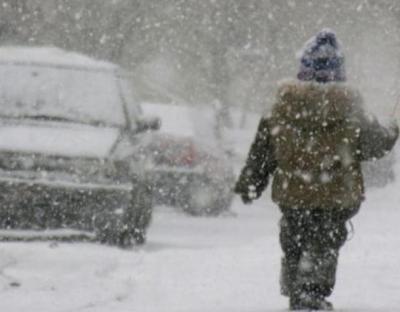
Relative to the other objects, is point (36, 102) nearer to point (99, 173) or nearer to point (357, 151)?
point (99, 173)

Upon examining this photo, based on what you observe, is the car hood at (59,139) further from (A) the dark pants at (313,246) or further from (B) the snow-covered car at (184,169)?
(A) the dark pants at (313,246)

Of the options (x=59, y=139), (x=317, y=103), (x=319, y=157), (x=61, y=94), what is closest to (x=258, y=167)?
(x=319, y=157)

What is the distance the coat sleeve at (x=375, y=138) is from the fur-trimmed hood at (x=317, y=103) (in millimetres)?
103

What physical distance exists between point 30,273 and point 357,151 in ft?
8.76

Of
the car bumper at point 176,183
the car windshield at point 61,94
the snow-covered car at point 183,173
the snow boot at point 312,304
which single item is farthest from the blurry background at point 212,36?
the snow boot at point 312,304

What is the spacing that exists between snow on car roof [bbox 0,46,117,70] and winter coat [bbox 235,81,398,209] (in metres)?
4.61

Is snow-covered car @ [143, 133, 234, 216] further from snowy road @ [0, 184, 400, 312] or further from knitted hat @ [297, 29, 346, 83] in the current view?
knitted hat @ [297, 29, 346, 83]

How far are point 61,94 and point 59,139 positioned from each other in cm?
97

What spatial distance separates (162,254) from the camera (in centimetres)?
994

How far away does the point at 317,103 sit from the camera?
671 centimetres

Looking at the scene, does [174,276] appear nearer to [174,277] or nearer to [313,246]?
[174,277]

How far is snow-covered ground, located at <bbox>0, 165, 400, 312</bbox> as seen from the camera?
7574 millimetres

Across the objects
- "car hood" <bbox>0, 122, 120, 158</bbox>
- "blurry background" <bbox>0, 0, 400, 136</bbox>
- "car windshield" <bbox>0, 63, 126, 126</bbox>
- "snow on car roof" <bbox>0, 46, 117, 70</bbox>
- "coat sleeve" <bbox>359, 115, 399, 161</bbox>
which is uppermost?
"coat sleeve" <bbox>359, 115, 399, 161</bbox>

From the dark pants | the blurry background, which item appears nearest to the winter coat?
the dark pants
